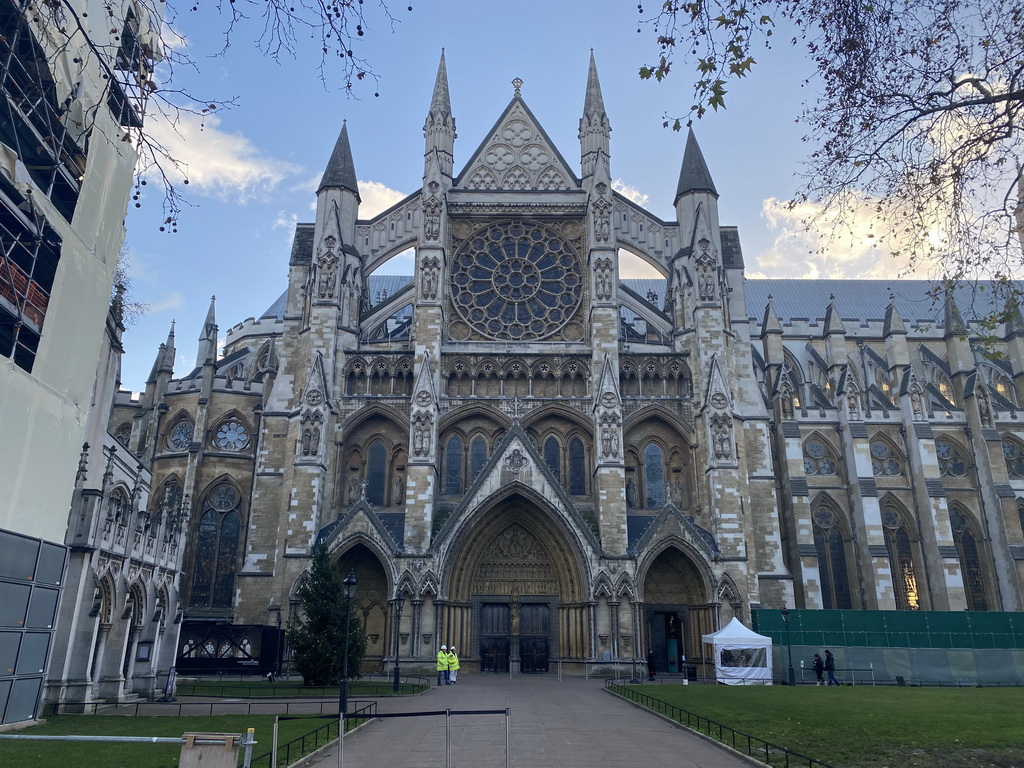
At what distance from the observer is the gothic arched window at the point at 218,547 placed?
3588 centimetres

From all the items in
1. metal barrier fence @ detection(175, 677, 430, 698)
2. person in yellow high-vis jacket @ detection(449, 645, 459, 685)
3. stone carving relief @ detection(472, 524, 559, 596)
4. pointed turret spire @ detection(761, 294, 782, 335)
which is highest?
pointed turret spire @ detection(761, 294, 782, 335)

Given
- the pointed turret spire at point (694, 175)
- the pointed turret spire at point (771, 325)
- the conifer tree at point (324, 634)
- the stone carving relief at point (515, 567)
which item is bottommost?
the conifer tree at point (324, 634)

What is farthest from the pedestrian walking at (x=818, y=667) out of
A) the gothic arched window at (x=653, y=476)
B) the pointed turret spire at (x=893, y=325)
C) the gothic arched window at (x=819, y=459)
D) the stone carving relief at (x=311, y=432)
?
the pointed turret spire at (x=893, y=325)

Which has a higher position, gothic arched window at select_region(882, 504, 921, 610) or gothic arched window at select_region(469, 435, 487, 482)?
gothic arched window at select_region(469, 435, 487, 482)

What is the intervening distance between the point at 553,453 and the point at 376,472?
7654 millimetres

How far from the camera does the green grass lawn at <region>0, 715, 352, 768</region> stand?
36.0 feet

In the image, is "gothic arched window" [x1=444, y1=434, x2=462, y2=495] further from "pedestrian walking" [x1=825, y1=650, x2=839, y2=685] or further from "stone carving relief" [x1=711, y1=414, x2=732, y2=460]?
"pedestrian walking" [x1=825, y1=650, x2=839, y2=685]

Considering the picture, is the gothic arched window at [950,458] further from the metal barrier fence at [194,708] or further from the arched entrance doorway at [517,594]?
the metal barrier fence at [194,708]

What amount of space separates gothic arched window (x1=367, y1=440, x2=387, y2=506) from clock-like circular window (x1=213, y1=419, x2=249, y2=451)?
949 cm

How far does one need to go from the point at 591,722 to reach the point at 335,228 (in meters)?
25.3

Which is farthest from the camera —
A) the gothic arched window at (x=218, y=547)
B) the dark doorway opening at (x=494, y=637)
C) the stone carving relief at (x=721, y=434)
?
the gothic arched window at (x=218, y=547)

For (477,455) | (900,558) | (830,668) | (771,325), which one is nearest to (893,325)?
(771,325)

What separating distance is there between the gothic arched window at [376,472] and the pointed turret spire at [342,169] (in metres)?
12.4

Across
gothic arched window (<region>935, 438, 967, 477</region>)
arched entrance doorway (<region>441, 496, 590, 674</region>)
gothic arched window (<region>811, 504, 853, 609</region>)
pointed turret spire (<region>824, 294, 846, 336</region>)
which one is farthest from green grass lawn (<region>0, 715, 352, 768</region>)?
pointed turret spire (<region>824, 294, 846, 336</region>)
